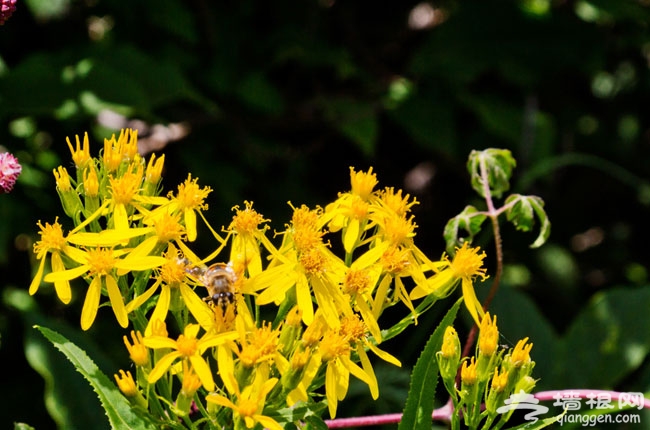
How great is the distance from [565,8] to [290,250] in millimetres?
2878

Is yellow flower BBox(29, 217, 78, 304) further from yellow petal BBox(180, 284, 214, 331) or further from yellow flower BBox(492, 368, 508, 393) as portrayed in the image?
yellow flower BBox(492, 368, 508, 393)

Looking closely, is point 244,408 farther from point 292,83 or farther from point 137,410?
point 292,83

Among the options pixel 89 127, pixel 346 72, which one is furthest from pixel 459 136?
pixel 89 127

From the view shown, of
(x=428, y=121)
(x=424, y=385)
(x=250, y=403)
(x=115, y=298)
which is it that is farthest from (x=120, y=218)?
(x=428, y=121)

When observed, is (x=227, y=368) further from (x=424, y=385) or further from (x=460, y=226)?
(x=460, y=226)

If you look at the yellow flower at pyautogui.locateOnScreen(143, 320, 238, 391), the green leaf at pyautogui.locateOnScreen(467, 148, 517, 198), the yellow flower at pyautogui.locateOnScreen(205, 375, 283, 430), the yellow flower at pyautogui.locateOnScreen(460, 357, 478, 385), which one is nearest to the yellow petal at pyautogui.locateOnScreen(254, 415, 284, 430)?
the yellow flower at pyautogui.locateOnScreen(205, 375, 283, 430)

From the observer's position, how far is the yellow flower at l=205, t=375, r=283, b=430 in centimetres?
152

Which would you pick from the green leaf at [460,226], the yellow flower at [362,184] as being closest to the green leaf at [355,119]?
the green leaf at [460,226]

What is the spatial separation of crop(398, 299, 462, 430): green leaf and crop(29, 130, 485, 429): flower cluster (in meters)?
0.07

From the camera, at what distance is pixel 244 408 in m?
1.53

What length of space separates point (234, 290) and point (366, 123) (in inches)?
76.3

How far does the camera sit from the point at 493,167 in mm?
2238

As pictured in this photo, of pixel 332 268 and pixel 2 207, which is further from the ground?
pixel 2 207

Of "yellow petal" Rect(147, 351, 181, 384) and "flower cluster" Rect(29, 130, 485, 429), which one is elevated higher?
"flower cluster" Rect(29, 130, 485, 429)
